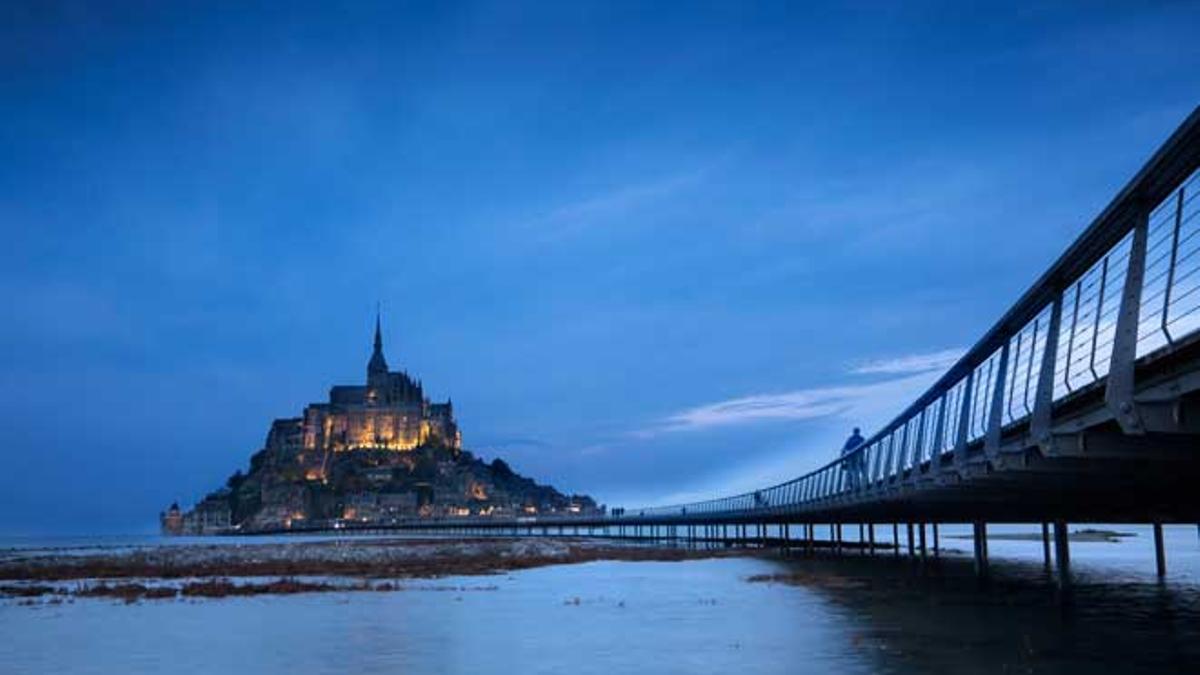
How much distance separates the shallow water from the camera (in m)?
19.9

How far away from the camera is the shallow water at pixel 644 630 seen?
782 inches

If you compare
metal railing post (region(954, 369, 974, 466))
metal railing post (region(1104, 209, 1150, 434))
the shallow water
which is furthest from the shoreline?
metal railing post (region(1104, 209, 1150, 434))

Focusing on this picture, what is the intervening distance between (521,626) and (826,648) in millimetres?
8883

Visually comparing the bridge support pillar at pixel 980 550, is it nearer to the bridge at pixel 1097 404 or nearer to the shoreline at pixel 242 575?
the bridge at pixel 1097 404

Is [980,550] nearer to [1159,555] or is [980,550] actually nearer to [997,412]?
[1159,555]

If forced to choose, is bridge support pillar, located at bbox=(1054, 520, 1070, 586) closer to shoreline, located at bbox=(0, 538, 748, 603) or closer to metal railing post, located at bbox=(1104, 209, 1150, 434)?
shoreline, located at bbox=(0, 538, 748, 603)

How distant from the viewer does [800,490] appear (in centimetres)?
8675

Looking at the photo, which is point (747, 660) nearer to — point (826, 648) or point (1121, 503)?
point (826, 648)

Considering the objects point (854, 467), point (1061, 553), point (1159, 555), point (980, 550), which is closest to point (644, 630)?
point (1061, 553)

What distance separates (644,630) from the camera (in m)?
25.6

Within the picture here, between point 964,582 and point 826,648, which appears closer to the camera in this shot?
point 826,648

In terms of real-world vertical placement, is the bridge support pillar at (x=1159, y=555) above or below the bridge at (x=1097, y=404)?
below

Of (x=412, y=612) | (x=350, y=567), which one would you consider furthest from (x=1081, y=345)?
(x=350, y=567)

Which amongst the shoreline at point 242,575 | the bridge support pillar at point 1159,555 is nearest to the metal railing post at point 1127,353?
the shoreline at point 242,575
